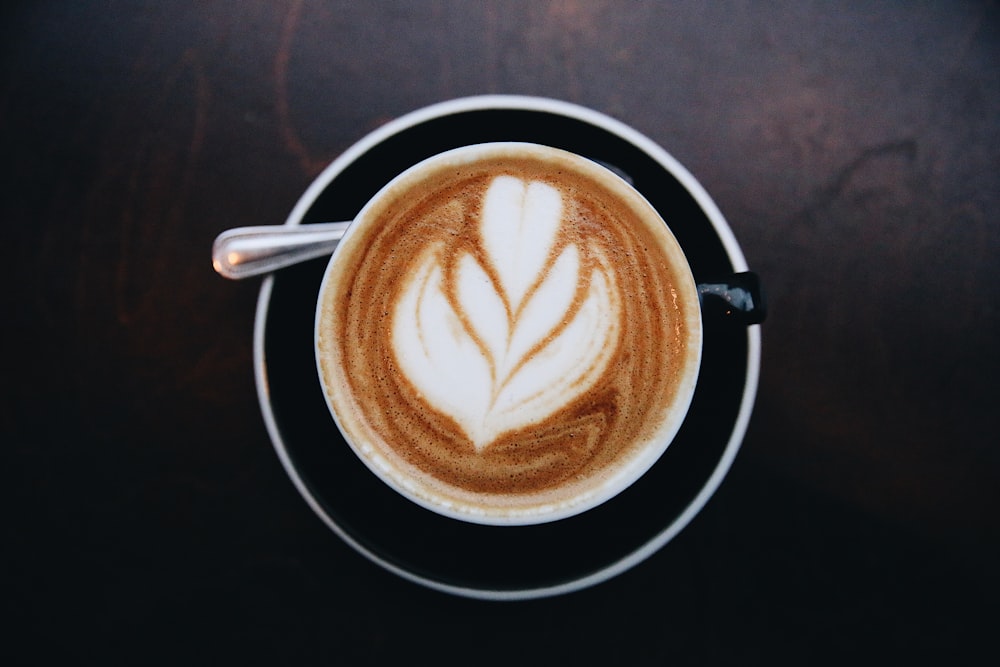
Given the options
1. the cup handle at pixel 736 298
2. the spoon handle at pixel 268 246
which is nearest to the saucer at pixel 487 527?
the spoon handle at pixel 268 246

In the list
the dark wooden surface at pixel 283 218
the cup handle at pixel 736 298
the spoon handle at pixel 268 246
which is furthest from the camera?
the dark wooden surface at pixel 283 218

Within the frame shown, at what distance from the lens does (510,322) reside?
47.2 inches

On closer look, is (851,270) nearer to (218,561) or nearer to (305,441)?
(305,441)

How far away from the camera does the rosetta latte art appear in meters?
1.20

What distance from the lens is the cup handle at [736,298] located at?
3.75 feet

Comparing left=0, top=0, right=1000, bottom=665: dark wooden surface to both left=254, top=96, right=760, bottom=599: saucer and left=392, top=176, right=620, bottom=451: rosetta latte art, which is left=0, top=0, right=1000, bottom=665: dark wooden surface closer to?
left=254, top=96, right=760, bottom=599: saucer

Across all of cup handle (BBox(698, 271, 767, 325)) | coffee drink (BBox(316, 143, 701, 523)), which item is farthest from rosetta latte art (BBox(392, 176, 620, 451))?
cup handle (BBox(698, 271, 767, 325))

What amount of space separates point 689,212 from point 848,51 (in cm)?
66

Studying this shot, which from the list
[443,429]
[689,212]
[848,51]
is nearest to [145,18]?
[443,429]

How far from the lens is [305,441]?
137 cm

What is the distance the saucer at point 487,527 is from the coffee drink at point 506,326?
167 mm

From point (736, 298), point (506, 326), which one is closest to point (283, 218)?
point (506, 326)

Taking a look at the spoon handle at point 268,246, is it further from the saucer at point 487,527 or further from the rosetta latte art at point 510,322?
the rosetta latte art at point 510,322

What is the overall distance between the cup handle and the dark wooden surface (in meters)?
0.42
